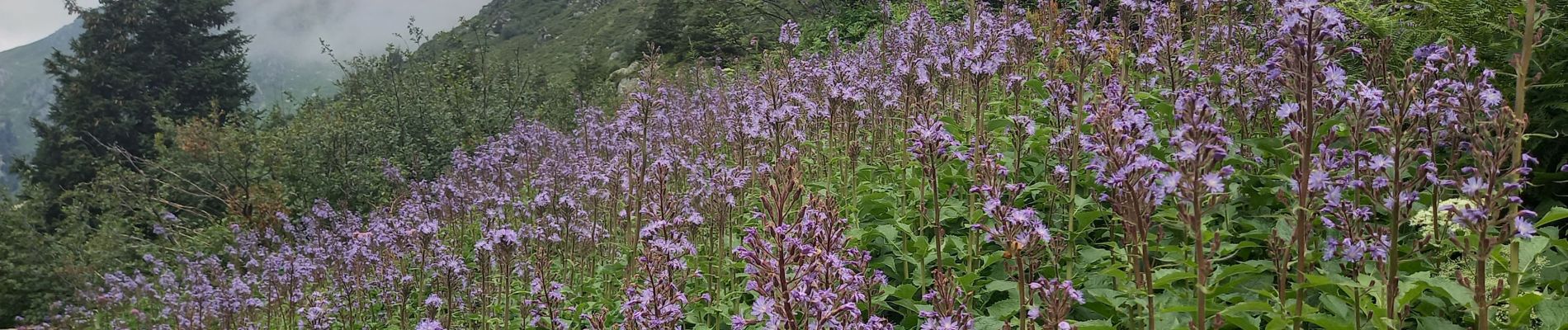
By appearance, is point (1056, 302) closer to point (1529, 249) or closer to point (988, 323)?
point (988, 323)

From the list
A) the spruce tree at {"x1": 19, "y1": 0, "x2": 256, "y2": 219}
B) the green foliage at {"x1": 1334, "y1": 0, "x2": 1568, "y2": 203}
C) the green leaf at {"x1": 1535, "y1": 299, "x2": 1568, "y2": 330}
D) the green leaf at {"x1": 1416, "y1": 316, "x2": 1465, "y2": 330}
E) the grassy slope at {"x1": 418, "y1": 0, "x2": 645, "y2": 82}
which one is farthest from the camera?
the grassy slope at {"x1": 418, "y1": 0, "x2": 645, "y2": 82}

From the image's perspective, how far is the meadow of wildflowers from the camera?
2.30 metres

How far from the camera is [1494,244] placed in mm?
2010

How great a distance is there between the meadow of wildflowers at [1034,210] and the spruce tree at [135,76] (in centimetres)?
2810

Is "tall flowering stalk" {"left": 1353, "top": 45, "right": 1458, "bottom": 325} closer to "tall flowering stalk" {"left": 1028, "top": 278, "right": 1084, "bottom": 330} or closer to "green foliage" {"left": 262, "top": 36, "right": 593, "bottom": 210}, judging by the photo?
"tall flowering stalk" {"left": 1028, "top": 278, "right": 1084, "bottom": 330}

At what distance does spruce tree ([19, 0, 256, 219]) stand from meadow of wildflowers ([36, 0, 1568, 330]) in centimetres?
2810

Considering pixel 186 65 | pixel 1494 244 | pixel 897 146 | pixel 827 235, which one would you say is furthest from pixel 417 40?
pixel 186 65

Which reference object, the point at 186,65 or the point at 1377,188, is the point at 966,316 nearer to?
the point at 1377,188

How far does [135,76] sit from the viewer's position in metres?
32.8

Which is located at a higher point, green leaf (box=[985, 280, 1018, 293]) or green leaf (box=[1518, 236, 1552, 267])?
green leaf (box=[1518, 236, 1552, 267])

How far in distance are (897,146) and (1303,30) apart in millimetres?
3576

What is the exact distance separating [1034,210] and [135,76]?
39570mm

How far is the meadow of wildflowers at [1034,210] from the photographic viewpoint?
2303 millimetres

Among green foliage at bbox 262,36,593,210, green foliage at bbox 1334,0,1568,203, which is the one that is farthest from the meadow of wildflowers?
green foliage at bbox 262,36,593,210
